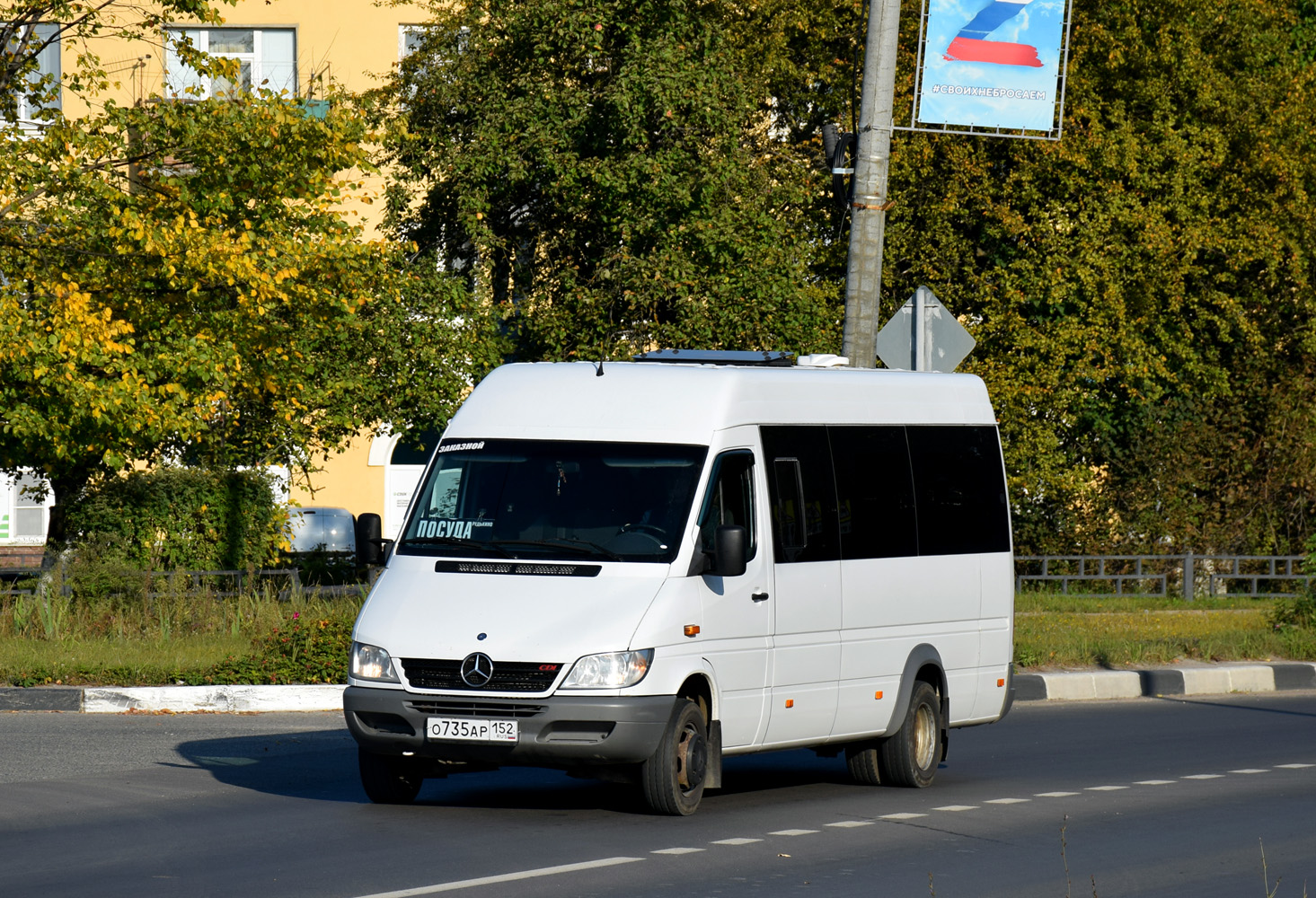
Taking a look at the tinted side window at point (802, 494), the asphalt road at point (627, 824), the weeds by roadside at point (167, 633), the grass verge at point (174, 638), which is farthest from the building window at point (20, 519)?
the tinted side window at point (802, 494)

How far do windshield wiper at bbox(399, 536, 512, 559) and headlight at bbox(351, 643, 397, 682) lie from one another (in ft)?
2.45

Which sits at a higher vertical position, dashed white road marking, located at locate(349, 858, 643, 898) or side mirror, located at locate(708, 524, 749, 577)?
side mirror, located at locate(708, 524, 749, 577)

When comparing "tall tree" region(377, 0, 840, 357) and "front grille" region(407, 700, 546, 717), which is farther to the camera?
"tall tree" region(377, 0, 840, 357)

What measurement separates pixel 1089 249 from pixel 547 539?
21.6 meters

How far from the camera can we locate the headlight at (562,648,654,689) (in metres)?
9.02

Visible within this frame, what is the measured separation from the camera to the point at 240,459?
77.6 ft

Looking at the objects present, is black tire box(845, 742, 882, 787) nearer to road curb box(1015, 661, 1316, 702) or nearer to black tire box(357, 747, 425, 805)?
black tire box(357, 747, 425, 805)

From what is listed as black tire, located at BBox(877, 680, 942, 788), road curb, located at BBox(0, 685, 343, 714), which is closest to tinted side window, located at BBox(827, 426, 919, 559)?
black tire, located at BBox(877, 680, 942, 788)

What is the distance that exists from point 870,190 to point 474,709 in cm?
887

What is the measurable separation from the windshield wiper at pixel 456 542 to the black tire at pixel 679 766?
124 cm

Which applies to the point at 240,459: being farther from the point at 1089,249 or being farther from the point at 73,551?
the point at 1089,249

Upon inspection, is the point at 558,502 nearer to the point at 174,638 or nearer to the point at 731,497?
the point at 731,497

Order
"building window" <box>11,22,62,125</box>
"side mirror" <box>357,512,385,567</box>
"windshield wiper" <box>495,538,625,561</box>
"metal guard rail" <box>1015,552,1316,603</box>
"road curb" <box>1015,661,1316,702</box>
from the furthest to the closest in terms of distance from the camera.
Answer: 1. "metal guard rail" <box>1015,552,1316,603</box>
2. "building window" <box>11,22,62,125</box>
3. "road curb" <box>1015,661,1316,702</box>
4. "side mirror" <box>357,512,385,567</box>
5. "windshield wiper" <box>495,538,625,561</box>

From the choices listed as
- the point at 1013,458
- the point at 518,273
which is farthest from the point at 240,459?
the point at 1013,458
